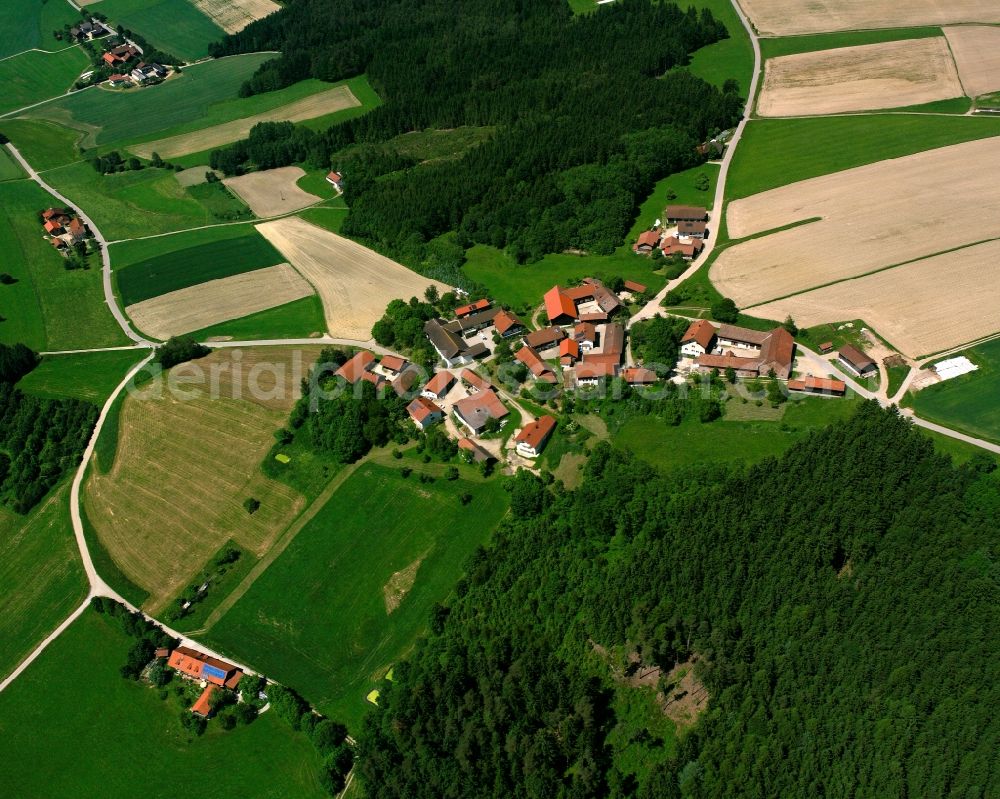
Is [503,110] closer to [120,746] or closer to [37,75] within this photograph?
[37,75]

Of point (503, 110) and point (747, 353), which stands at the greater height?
point (503, 110)

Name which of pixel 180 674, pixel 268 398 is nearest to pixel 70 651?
pixel 180 674

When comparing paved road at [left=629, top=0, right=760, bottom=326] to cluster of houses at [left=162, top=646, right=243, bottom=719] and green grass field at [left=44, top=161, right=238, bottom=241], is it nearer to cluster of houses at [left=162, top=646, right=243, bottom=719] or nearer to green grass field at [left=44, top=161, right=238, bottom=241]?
cluster of houses at [left=162, top=646, right=243, bottom=719]

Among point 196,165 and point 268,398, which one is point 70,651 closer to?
point 268,398

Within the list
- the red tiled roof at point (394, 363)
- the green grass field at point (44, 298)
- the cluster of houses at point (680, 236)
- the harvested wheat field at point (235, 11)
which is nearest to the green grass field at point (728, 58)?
the cluster of houses at point (680, 236)

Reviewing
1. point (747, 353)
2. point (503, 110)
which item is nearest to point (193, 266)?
point (503, 110)

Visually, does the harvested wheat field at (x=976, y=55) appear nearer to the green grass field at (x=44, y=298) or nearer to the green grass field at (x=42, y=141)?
the green grass field at (x=44, y=298)

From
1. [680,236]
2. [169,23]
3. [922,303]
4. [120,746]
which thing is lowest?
[120,746]
